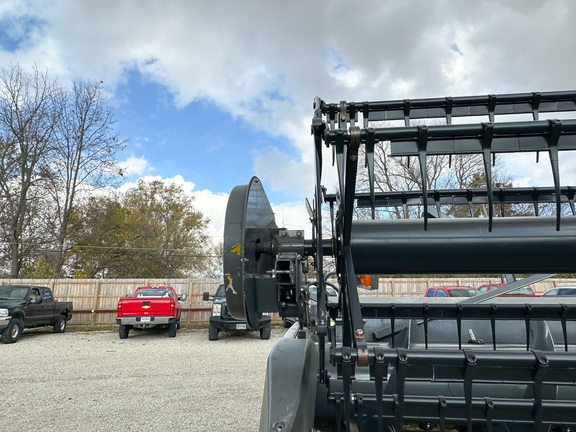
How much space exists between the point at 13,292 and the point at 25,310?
0.82 m

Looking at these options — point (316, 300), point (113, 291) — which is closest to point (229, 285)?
point (316, 300)

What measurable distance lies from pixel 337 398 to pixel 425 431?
65 cm

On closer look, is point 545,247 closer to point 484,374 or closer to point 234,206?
point 484,374

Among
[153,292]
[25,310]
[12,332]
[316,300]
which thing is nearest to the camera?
[316,300]

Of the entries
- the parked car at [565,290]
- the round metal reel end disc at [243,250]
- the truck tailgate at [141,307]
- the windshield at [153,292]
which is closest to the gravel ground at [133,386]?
the truck tailgate at [141,307]

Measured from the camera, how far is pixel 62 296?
1631 cm

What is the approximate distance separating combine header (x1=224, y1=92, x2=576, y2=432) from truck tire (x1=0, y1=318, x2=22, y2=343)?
454 inches

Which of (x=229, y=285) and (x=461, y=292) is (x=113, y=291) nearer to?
(x=461, y=292)

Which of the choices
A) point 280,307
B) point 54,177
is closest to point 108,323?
point 54,177

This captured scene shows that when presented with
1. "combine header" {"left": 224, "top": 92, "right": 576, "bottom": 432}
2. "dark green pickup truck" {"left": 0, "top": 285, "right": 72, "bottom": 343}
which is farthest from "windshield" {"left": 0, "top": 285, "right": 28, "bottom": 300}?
"combine header" {"left": 224, "top": 92, "right": 576, "bottom": 432}

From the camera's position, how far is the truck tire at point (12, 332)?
10.5 metres

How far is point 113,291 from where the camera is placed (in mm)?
16672

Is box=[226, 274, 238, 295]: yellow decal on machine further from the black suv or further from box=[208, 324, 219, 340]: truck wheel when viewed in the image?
box=[208, 324, 219, 340]: truck wheel

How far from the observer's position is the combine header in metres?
1.32
